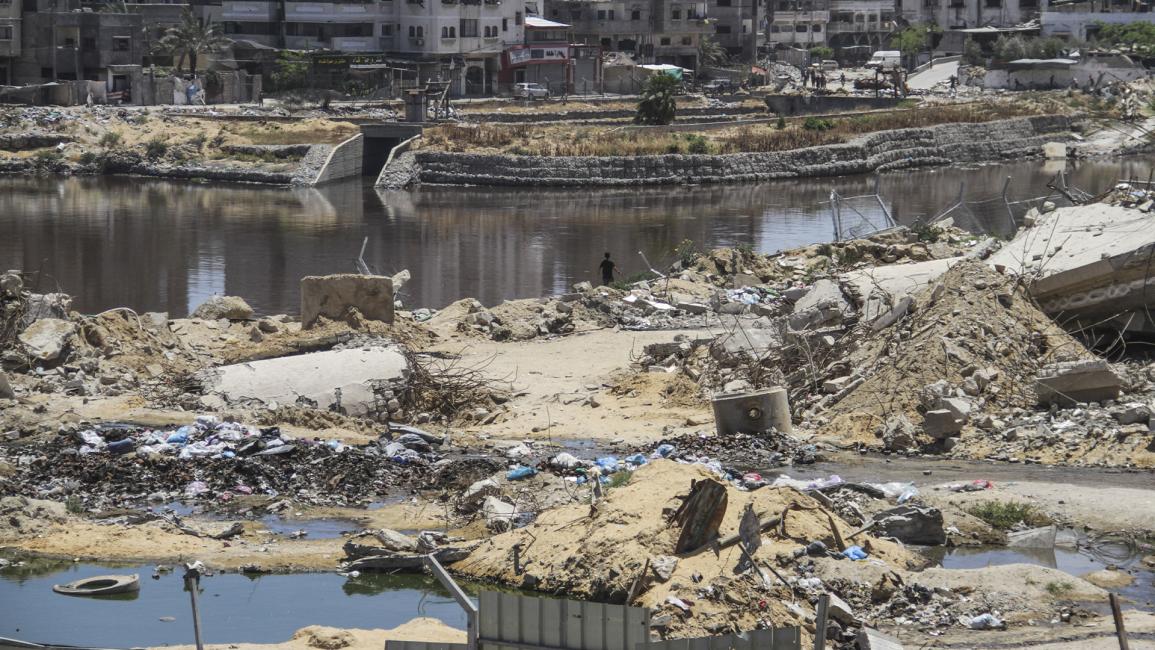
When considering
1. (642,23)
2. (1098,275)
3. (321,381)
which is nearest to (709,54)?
(642,23)

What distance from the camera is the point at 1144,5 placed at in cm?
9006

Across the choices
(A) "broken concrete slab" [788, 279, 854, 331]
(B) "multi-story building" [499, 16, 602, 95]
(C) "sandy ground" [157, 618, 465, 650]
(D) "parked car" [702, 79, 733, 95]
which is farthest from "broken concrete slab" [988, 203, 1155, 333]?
(D) "parked car" [702, 79, 733, 95]

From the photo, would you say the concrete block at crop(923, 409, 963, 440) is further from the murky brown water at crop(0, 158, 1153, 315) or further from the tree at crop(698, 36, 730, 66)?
the tree at crop(698, 36, 730, 66)

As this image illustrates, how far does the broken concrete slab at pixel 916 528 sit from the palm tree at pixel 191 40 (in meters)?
54.5

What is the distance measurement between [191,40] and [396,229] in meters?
28.9

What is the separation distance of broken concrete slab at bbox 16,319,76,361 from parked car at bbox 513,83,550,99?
48.5 metres

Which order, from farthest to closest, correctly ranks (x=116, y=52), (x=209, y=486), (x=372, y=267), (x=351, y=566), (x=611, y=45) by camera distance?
(x=611, y=45), (x=116, y=52), (x=372, y=267), (x=209, y=486), (x=351, y=566)

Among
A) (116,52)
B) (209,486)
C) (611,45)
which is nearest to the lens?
(209,486)

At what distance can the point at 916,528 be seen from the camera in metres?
13.8

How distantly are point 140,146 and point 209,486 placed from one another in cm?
3899

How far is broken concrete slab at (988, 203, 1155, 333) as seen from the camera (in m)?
19.3

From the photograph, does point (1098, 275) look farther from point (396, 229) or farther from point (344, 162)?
point (344, 162)

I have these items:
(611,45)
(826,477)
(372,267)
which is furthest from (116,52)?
(826,477)

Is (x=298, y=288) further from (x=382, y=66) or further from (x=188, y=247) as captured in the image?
(x=382, y=66)
